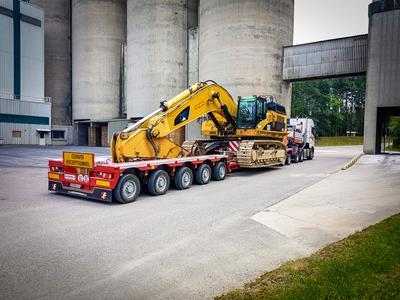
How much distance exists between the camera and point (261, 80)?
1211 inches

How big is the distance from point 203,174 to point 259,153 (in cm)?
396

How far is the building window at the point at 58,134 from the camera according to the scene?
163ft

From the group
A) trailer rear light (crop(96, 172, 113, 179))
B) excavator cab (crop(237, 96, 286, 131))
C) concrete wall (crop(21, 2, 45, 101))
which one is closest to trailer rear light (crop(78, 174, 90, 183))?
trailer rear light (crop(96, 172, 113, 179))

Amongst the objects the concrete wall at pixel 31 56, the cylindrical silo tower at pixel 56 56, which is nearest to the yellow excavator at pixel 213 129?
the concrete wall at pixel 31 56

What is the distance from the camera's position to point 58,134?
5019 cm

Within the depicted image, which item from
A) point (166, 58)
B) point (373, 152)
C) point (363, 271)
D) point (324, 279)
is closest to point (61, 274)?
point (324, 279)

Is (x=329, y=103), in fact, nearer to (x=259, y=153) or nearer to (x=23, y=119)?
(x=23, y=119)

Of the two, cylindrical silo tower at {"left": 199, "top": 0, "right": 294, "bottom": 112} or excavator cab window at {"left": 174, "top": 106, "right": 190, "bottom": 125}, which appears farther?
cylindrical silo tower at {"left": 199, "top": 0, "right": 294, "bottom": 112}

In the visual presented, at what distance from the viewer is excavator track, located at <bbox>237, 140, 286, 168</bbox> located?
14484 millimetres

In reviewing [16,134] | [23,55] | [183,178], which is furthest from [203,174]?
[23,55]

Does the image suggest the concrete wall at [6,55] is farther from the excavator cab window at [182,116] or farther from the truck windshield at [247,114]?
the excavator cab window at [182,116]

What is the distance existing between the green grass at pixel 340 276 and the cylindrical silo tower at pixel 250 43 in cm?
2656

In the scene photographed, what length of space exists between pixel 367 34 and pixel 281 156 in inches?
664

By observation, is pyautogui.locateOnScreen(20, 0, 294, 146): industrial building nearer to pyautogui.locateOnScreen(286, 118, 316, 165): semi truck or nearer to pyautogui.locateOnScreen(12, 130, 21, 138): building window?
pyautogui.locateOnScreen(286, 118, 316, 165): semi truck
